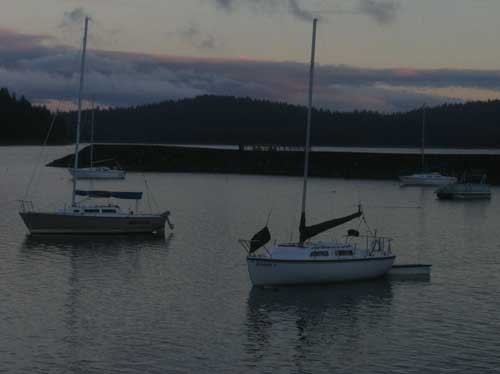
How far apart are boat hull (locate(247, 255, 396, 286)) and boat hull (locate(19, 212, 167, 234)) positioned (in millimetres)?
17273

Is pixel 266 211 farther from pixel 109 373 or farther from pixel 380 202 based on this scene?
pixel 109 373

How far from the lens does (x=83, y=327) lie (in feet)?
87.9

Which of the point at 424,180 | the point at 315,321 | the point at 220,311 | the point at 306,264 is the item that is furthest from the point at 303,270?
the point at 424,180

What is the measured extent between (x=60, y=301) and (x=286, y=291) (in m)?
8.52

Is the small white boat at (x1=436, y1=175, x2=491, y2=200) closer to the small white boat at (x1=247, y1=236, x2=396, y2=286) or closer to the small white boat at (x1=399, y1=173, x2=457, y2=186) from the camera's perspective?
the small white boat at (x1=399, y1=173, x2=457, y2=186)

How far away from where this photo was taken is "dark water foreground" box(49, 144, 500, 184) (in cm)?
12125

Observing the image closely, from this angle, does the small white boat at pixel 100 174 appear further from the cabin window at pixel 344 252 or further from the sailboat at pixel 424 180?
the cabin window at pixel 344 252

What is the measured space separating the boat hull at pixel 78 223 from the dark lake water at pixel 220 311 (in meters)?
0.81

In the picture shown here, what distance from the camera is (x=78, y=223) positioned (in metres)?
47.2

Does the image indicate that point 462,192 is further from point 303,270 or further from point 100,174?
point 303,270

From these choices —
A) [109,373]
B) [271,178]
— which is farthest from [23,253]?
[271,178]

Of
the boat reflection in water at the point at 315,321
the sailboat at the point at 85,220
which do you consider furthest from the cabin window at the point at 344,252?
the sailboat at the point at 85,220

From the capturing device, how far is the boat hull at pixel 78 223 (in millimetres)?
47031

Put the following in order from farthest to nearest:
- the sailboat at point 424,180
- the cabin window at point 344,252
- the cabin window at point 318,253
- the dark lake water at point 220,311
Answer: the sailboat at point 424,180 < the cabin window at point 344,252 < the cabin window at point 318,253 < the dark lake water at point 220,311
